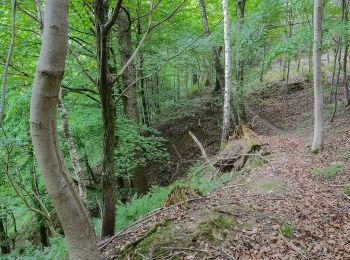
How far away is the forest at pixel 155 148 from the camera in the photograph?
2653 mm

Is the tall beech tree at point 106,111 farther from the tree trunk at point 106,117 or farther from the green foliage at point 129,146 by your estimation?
the green foliage at point 129,146

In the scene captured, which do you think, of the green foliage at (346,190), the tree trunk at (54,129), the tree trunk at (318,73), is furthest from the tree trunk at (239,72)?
the tree trunk at (54,129)

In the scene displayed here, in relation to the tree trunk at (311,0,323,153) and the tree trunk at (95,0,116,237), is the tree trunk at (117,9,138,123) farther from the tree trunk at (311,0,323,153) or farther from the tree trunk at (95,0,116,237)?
the tree trunk at (311,0,323,153)

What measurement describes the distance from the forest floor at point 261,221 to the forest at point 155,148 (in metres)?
0.02

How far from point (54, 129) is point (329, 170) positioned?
20.7 ft

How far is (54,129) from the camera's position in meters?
2.22

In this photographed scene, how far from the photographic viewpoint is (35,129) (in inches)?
83.7

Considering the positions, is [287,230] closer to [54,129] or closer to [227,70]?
[54,129]

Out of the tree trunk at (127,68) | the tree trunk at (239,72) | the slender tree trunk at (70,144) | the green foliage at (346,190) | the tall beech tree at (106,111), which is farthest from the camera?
the tree trunk at (239,72)

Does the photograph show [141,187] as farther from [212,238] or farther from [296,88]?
[296,88]

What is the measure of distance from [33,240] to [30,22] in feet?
31.3

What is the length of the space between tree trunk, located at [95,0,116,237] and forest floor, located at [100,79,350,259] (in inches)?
15.9

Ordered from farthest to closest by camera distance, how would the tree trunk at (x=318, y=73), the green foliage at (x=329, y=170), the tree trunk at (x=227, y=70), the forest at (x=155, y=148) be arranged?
the tree trunk at (x=227, y=70), the tree trunk at (x=318, y=73), the green foliage at (x=329, y=170), the forest at (x=155, y=148)

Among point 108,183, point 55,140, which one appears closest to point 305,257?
point 108,183
